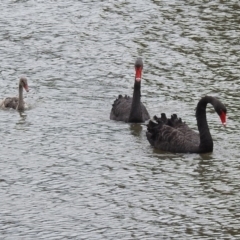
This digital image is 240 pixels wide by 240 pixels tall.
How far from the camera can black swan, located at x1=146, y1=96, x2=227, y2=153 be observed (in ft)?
37.7

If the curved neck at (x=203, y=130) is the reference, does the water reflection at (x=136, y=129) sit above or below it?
Result: below

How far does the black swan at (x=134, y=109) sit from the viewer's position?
12914 mm

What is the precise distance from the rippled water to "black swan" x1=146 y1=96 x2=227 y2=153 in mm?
123

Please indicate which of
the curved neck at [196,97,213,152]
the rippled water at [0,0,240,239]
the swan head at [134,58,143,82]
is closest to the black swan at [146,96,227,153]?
the curved neck at [196,97,213,152]

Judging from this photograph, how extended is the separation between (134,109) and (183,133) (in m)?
1.17

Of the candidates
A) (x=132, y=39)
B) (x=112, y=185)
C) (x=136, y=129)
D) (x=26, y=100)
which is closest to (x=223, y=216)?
(x=112, y=185)

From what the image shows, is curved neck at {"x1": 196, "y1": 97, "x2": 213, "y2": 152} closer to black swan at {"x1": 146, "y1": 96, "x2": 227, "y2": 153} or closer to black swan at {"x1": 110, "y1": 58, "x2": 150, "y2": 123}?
black swan at {"x1": 146, "y1": 96, "x2": 227, "y2": 153}

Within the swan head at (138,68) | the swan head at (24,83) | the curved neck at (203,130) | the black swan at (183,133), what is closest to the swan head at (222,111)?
the black swan at (183,133)

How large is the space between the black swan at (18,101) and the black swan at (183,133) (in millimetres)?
2153

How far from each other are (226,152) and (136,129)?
5.37 ft

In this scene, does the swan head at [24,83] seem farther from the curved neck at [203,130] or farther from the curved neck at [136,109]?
the curved neck at [203,130]

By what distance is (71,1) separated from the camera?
1970cm

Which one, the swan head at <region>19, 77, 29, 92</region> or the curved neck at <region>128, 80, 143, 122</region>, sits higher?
the swan head at <region>19, 77, 29, 92</region>

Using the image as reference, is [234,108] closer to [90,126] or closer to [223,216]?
[90,126]
